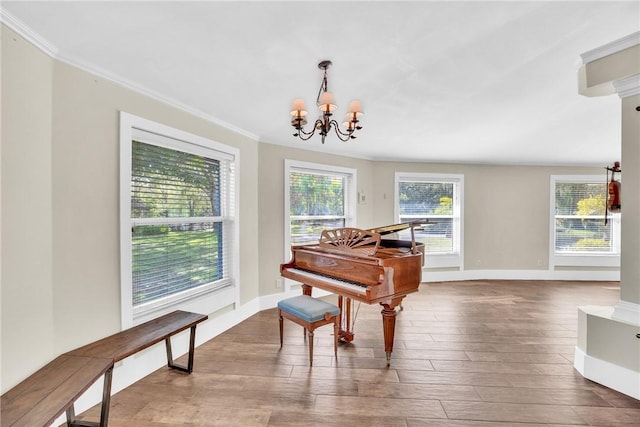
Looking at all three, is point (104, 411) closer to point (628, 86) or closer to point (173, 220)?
point (173, 220)

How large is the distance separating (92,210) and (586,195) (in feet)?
24.9

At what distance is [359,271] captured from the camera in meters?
2.62

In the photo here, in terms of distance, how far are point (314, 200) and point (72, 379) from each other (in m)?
3.40

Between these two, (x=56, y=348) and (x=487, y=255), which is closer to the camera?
(x=56, y=348)

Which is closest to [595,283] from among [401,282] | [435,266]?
[435,266]

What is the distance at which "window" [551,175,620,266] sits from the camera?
5.74 metres

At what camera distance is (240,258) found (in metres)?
3.59

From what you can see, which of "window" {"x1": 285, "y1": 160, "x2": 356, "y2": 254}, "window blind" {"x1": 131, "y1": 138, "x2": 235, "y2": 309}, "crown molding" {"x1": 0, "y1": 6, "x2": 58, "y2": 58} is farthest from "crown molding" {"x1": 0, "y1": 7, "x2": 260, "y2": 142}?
"window" {"x1": 285, "y1": 160, "x2": 356, "y2": 254}

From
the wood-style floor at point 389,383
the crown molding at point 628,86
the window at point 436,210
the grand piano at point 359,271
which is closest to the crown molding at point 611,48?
the crown molding at point 628,86

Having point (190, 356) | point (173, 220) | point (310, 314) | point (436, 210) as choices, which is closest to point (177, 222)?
point (173, 220)

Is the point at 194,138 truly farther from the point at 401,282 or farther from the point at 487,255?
the point at 487,255

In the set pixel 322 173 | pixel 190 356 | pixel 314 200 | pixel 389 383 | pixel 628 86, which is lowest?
pixel 389 383

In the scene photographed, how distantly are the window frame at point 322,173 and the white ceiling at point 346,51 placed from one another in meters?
0.68

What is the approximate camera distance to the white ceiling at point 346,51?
164cm
